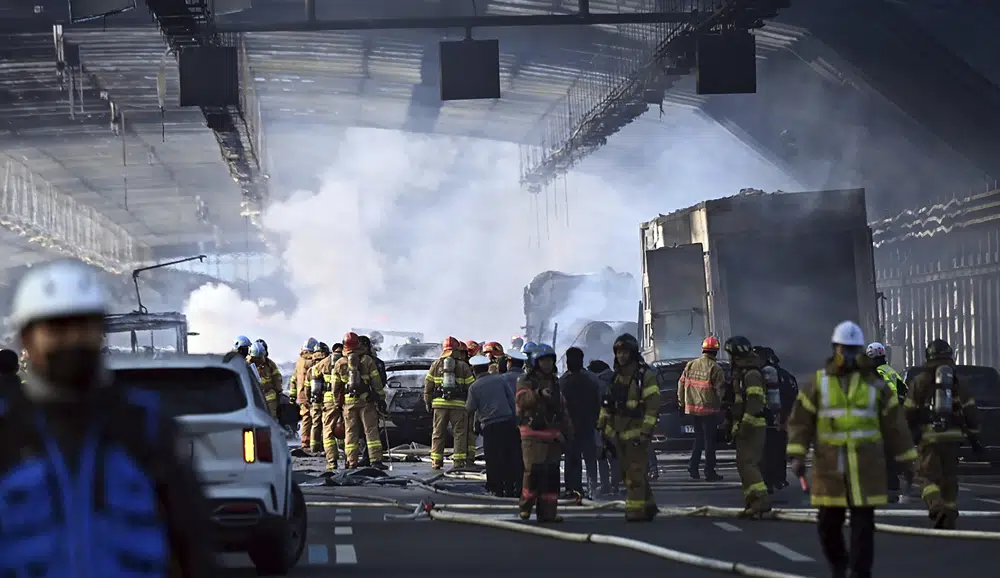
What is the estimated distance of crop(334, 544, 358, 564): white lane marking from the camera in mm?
12161

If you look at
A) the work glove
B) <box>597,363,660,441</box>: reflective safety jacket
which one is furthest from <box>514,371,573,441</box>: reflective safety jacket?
the work glove

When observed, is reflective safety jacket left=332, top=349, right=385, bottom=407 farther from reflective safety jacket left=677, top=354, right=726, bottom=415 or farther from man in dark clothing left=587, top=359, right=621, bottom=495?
reflective safety jacket left=677, top=354, right=726, bottom=415

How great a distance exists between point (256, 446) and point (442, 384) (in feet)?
42.1

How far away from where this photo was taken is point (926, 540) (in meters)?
13.0

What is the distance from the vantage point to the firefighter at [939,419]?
1375 cm

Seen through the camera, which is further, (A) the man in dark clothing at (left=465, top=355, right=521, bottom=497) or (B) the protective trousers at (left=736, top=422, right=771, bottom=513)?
(A) the man in dark clothing at (left=465, top=355, right=521, bottom=497)

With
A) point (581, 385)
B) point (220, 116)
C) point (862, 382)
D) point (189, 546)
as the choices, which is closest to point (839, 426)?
point (862, 382)

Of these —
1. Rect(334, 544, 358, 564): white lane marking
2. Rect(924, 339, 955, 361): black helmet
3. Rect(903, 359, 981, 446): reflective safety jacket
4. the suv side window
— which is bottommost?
Rect(334, 544, 358, 564): white lane marking

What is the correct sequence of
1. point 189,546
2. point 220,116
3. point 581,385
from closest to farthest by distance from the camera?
1. point 189,546
2. point 581,385
3. point 220,116

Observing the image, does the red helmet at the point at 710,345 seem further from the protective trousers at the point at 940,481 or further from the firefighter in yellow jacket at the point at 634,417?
the protective trousers at the point at 940,481

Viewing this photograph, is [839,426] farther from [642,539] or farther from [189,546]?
[189,546]

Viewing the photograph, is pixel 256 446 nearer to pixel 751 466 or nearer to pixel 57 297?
pixel 751 466

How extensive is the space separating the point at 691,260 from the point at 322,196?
1724 inches

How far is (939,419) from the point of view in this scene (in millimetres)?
13898
